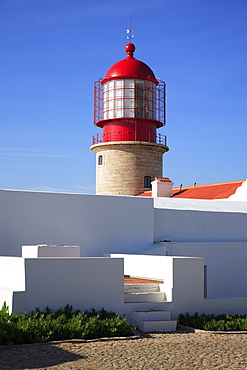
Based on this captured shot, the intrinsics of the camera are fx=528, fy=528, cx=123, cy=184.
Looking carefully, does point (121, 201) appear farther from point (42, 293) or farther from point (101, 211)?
point (42, 293)

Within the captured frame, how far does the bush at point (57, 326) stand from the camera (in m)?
9.75

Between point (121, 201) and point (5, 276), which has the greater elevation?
point (121, 201)

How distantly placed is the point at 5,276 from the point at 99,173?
65.1 feet

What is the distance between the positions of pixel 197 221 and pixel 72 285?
9708 millimetres

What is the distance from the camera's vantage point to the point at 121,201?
18750 millimetres

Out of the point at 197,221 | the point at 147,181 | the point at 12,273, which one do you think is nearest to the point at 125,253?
the point at 197,221

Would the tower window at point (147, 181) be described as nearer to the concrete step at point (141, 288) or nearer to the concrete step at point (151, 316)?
the concrete step at point (141, 288)

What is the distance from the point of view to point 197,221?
803 inches

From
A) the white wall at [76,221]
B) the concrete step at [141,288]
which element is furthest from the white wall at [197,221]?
the concrete step at [141,288]

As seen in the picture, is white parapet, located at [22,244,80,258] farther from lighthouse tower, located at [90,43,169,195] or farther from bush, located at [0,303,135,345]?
lighthouse tower, located at [90,43,169,195]

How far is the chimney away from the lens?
28.6 metres

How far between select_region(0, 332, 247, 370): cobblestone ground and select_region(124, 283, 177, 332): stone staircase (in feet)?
2.55

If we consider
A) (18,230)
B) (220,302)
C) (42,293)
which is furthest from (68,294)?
(18,230)

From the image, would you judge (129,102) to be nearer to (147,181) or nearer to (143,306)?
(147,181)
